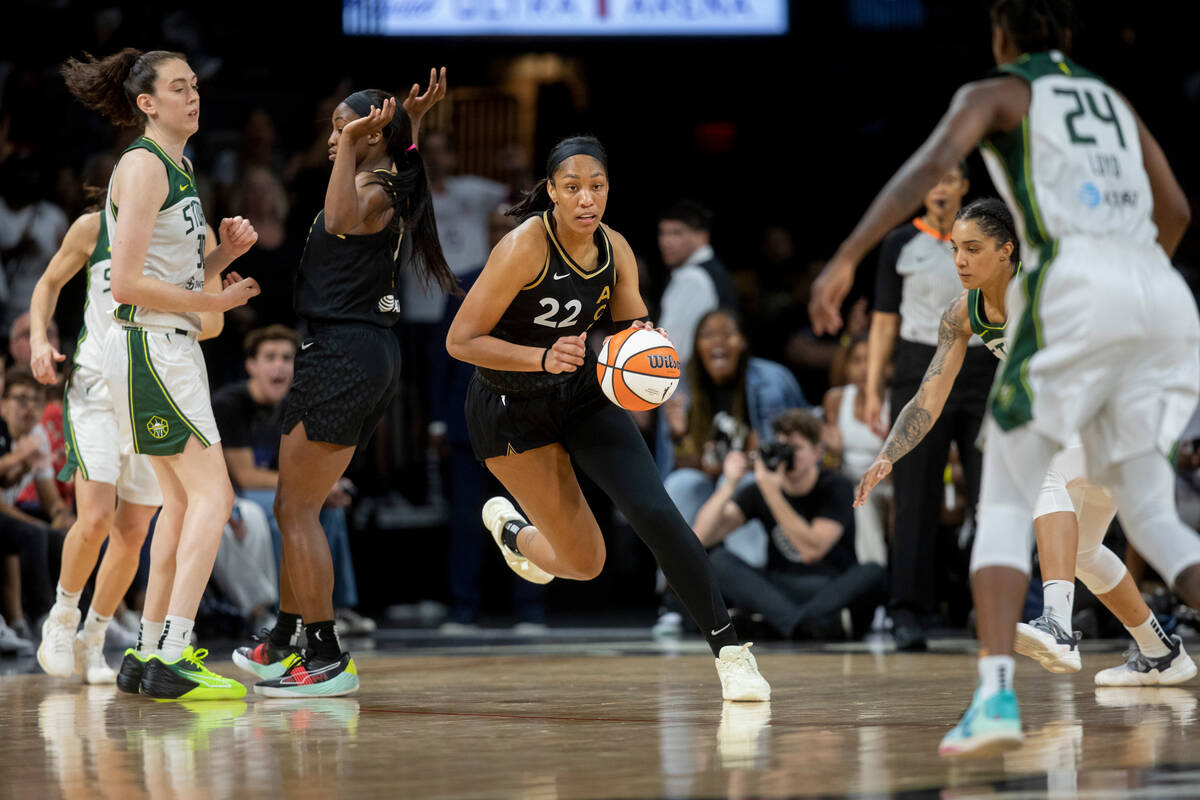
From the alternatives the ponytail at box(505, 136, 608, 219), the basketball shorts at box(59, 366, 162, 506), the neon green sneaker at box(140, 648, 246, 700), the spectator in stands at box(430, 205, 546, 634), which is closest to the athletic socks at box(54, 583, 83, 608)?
the basketball shorts at box(59, 366, 162, 506)

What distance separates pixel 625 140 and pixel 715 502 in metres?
6.03

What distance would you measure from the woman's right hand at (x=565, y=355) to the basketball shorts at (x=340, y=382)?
91 centimetres

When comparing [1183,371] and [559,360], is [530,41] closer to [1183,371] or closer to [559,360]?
[559,360]

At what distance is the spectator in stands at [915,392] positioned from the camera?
7.16 meters

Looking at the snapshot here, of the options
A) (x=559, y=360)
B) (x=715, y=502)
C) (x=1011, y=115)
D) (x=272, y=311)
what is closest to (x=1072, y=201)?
(x=1011, y=115)

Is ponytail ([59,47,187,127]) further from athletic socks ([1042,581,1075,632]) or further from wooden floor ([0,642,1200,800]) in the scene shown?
athletic socks ([1042,581,1075,632])

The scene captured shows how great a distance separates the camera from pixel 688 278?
9.81 meters

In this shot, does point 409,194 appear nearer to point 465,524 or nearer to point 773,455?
point 773,455

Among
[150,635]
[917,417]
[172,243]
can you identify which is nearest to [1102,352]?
[917,417]

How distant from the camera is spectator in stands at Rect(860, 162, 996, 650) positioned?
23.5 ft

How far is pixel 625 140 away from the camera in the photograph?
13898 mm

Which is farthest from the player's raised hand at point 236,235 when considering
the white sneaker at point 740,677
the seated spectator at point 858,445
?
the seated spectator at point 858,445

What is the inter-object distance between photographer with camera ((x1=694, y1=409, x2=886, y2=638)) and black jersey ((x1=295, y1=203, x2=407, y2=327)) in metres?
3.44

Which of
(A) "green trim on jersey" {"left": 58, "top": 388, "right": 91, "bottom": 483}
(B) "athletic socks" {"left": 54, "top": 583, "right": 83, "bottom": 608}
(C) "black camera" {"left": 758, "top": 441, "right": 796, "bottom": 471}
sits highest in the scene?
(A) "green trim on jersey" {"left": 58, "top": 388, "right": 91, "bottom": 483}
